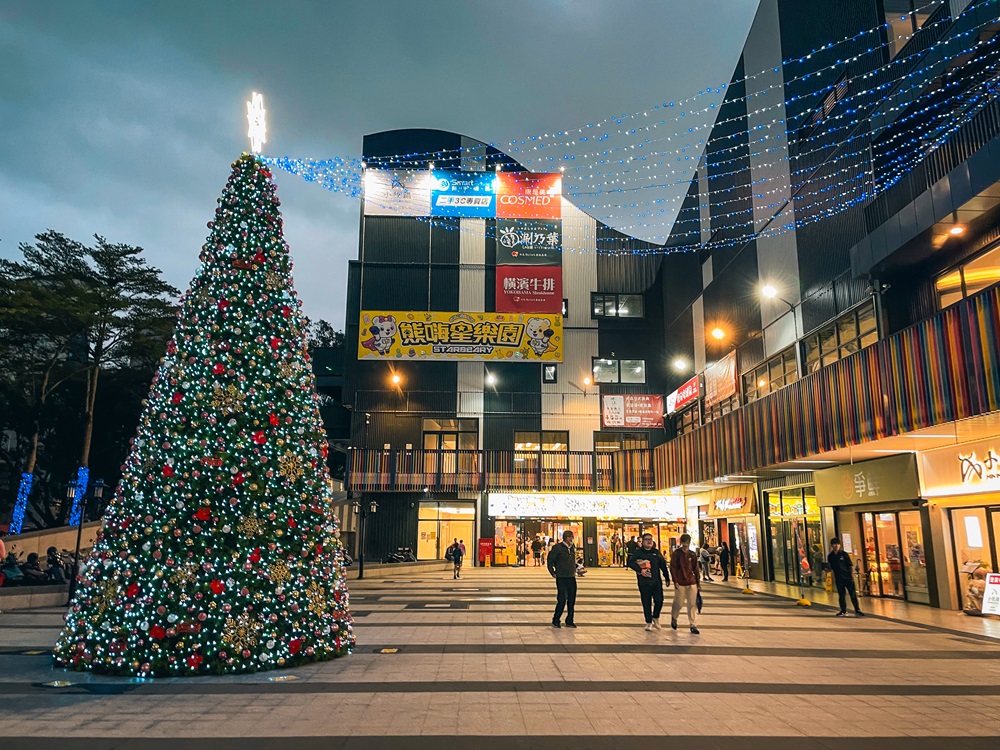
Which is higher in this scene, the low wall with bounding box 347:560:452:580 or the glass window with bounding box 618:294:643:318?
the glass window with bounding box 618:294:643:318

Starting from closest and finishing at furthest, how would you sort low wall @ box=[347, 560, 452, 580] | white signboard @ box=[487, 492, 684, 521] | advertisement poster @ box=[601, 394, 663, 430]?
low wall @ box=[347, 560, 452, 580], white signboard @ box=[487, 492, 684, 521], advertisement poster @ box=[601, 394, 663, 430]

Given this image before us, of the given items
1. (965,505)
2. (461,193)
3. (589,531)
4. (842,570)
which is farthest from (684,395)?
(842,570)

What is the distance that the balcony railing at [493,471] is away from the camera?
99.6 feet

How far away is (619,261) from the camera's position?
34406 millimetres

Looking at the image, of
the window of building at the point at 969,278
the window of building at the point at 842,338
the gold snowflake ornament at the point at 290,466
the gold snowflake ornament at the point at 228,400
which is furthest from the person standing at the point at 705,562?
the gold snowflake ornament at the point at 228,400

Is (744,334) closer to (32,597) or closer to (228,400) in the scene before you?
(228,400)

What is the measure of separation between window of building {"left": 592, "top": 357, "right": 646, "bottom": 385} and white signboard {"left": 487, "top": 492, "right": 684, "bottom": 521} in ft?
20.1

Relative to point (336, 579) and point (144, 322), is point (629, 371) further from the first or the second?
point (336, 579)

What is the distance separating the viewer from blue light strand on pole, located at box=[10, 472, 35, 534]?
84.7ft

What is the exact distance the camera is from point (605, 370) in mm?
33219

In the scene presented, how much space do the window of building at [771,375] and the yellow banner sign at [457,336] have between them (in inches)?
376

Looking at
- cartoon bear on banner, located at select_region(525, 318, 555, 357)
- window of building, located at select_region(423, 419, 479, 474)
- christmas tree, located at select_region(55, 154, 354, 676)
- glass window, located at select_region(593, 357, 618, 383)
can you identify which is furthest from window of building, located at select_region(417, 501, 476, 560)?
christmas tree, located at select_region(55, 154, 354, 676)

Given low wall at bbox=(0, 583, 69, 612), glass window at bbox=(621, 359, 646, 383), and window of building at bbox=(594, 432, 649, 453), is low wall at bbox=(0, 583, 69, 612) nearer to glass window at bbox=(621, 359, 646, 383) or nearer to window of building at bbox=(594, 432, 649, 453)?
window of building at bbox=(594, 432, 649, 453)

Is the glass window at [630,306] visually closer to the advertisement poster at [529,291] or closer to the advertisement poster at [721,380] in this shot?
the advertisement poster at [529,291]
